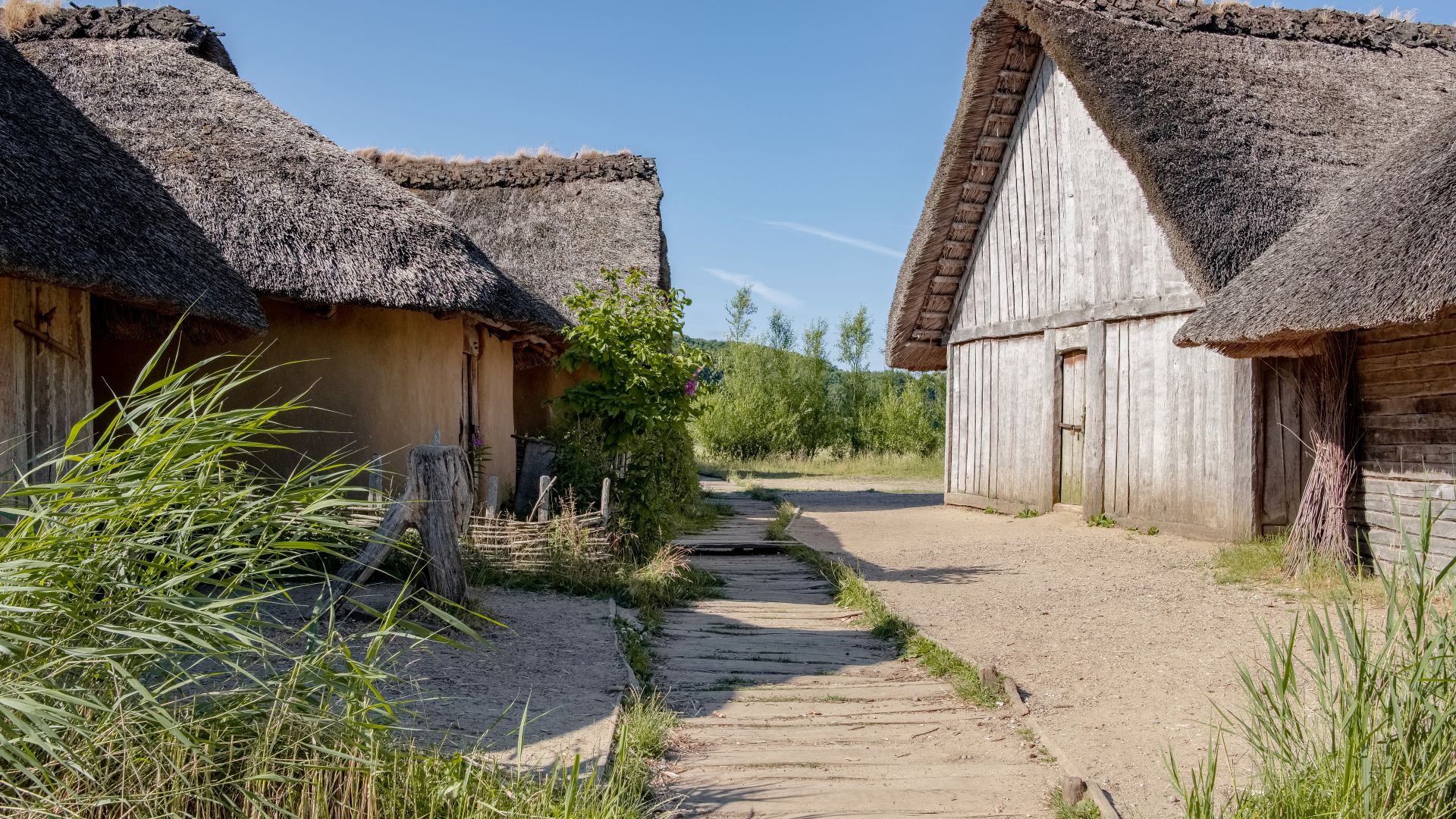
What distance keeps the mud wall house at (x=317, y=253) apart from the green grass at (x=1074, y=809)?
5.41 metres

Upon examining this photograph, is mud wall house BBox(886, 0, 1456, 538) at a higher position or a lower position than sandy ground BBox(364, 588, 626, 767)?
higher

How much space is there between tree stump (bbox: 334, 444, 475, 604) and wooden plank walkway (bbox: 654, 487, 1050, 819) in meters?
1.09

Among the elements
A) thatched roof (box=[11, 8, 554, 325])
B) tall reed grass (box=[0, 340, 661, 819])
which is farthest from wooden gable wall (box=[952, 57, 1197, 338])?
tall reed grass (box=[0, 340, 661, 819])

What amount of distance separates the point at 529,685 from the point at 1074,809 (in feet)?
7.22

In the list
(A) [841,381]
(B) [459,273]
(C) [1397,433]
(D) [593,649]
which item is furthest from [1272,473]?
(A) [841,381]

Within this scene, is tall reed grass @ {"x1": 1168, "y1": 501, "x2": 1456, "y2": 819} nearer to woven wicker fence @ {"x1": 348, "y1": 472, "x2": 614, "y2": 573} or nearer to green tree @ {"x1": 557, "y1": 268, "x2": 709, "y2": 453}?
woven wicker fence @ {"x1": 348, "y1": 472, "x2": 614, "y2": 573}

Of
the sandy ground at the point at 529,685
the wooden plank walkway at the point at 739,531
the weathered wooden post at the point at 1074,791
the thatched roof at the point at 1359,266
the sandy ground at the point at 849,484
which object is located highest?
the thatched roof at the point at 1359,266

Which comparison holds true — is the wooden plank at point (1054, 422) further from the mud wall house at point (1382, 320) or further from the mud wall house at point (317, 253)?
the mud wall house at point (317, 253)

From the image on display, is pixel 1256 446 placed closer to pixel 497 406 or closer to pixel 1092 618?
pixel 1092 618

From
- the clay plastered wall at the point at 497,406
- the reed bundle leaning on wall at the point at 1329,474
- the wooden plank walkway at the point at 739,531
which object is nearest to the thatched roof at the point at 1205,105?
the reed bundle leaning on wall at the point at 1329,474

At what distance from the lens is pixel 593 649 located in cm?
493

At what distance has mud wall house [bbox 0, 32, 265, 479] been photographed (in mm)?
4629

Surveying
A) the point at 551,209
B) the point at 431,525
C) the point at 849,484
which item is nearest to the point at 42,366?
the point at 431,525

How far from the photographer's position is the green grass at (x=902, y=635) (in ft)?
14.5
